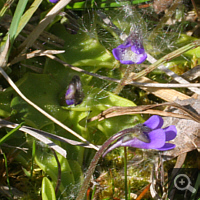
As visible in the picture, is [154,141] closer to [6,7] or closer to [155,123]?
[155,123]

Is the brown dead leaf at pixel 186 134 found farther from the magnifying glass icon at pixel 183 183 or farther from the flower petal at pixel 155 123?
the flower petal at pixel 155 123

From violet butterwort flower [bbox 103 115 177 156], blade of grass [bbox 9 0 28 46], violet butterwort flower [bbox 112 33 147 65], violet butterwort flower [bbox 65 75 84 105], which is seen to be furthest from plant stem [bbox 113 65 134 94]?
blade of grass [bbox 9 0 28 46]

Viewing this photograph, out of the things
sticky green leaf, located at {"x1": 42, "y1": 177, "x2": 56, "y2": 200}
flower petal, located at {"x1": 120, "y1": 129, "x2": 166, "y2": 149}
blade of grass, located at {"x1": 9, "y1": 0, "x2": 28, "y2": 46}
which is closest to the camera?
flower petal, located at {"x1": 120, "y1": 129, "x2": 166, "y2": 149}

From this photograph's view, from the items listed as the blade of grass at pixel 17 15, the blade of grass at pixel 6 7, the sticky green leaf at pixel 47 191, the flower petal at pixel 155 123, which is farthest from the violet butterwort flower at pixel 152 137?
the blade of grass at pixel 6 7

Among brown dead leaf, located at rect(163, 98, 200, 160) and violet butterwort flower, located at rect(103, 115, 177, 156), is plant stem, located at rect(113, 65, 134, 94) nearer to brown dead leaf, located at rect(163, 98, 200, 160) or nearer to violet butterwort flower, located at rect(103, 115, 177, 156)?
brown dead leaf, located at rect(163, 98, 200, 160)

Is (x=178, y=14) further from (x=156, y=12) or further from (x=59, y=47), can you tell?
(x=59, y=47)

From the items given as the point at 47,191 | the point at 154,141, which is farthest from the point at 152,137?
the point at 47,191

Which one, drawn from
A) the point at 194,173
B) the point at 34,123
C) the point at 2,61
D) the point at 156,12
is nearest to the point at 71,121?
the point at 34,123
